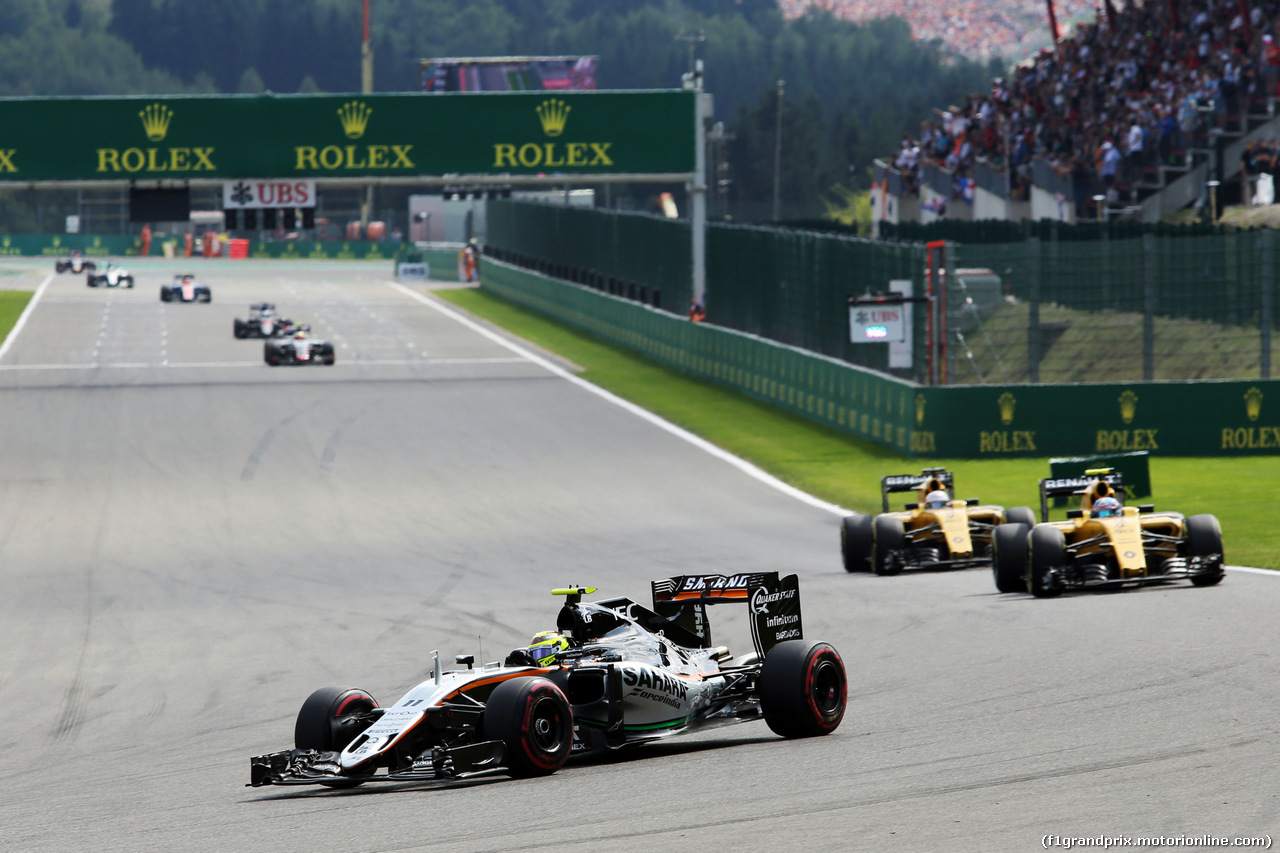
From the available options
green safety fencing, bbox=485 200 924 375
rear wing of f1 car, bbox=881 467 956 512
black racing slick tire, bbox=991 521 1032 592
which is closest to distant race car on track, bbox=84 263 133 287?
green safety fencing, bbox=485 200 924 375

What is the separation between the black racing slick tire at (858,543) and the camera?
57.4ft

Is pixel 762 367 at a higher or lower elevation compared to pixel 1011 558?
higher

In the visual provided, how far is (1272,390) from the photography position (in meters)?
26.2

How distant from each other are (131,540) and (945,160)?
46.7 meters

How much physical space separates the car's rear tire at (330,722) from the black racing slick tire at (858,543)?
9299 mm

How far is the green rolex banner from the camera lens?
125 ft

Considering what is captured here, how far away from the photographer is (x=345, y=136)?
39.2 metres

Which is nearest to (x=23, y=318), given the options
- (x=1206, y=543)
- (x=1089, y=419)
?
(x=1089, y=419)

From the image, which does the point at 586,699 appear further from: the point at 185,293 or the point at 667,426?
the point at 185,293

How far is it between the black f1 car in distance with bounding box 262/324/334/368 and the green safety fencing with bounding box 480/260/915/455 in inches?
301

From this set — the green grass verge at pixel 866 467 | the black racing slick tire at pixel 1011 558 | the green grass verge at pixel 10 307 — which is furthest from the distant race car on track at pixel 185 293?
the black racing slick tire at pixel 1011 558

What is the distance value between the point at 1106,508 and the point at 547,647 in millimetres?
7424

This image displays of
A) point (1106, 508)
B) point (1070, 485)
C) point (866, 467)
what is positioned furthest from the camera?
point (866, 467)

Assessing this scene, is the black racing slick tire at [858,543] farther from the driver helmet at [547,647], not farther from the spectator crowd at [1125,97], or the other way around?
the spectator crowd at [1125,97]
